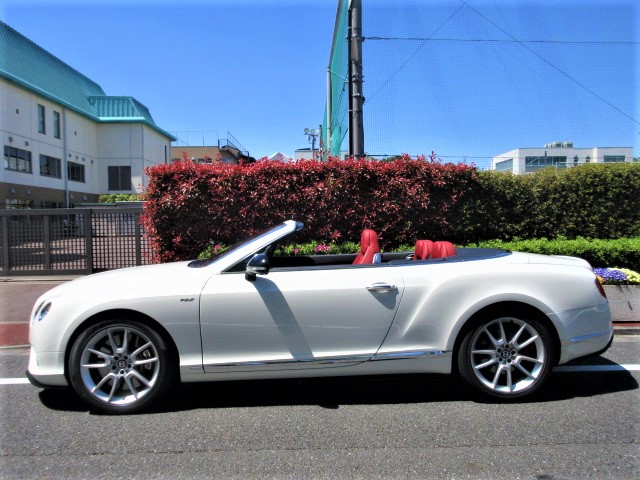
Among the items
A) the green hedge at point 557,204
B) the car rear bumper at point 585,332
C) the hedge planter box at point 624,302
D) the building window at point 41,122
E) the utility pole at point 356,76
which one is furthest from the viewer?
the building window at point 41,122

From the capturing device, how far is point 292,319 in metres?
3.86

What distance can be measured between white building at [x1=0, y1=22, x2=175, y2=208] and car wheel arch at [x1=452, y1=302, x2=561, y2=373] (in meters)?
18.3

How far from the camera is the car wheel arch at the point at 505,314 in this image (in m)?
3.99

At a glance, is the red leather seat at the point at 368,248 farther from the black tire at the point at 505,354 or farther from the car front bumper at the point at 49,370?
the car front bumper at the point at 49,370

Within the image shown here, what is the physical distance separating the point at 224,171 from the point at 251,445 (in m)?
5.91

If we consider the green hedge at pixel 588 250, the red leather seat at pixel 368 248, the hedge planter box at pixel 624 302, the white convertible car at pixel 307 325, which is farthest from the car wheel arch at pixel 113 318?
the hedge planter box at pixel 624 302

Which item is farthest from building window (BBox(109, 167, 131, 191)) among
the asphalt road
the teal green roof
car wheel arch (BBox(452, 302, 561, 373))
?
car wheel arch (BBox(452, 302, 561, 373))

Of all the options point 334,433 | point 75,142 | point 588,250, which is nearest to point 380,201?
point 588,250

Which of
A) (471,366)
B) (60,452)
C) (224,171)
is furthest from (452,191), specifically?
(60,452)

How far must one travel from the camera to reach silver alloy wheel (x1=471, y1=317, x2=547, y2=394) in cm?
399

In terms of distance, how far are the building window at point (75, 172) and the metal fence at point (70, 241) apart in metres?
25.4

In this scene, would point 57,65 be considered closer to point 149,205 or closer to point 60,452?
point 149,205

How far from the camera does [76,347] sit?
12.4 feet

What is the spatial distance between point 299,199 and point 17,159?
25.2 metres
